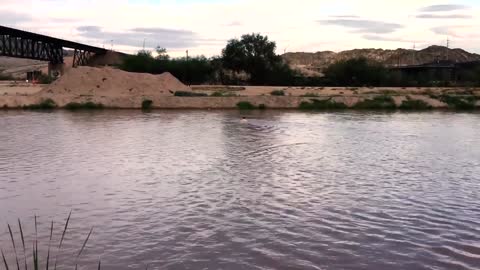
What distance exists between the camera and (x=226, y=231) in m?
9.15

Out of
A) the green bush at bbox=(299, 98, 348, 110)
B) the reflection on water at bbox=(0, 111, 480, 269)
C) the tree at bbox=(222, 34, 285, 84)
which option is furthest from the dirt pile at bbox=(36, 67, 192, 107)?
the tree at bbox=(222, 34, 285, 84)

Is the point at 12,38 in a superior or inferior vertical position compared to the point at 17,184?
superior

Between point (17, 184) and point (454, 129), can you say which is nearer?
point (17, 184)

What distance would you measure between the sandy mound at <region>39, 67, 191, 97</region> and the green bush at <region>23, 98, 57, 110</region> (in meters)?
3.89

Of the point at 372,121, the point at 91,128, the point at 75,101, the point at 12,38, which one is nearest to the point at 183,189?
the point at 91,128

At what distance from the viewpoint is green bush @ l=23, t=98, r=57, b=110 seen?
1772 inches

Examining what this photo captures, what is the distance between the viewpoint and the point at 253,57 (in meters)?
85.5

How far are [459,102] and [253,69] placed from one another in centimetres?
4028

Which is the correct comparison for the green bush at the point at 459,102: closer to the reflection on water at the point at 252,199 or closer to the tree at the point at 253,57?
the reflection on water at the point at 252,199

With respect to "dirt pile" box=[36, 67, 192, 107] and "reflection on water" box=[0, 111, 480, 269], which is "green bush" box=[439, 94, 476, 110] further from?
"reflection on water" box=[0, 111, 480, 269]

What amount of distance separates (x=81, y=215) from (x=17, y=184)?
12.6 ft

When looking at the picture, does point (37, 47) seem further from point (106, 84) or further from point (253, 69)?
point (106, 84)

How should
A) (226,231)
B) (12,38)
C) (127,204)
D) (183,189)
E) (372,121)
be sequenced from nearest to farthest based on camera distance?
(226,231), (127,204), (183,189), (372,121), (12,38)

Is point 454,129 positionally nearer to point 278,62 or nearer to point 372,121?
point 372,121
